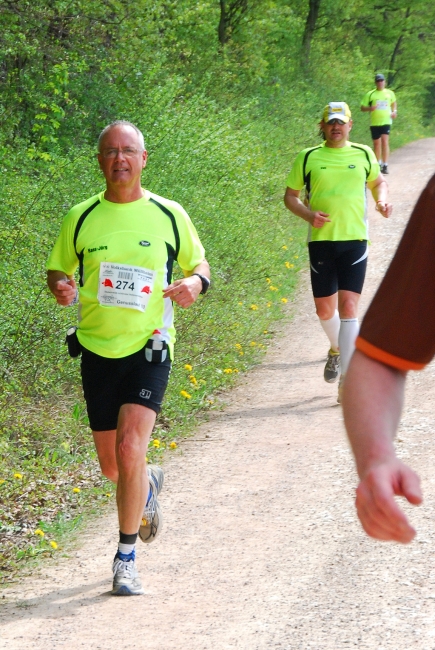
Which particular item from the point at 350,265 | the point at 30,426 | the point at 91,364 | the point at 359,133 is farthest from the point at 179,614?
the point at 359,133

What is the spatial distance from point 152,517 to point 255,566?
1.92ft

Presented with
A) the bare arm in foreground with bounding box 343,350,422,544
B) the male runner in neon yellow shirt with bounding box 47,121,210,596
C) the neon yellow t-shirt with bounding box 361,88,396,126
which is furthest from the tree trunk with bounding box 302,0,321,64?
the bare arm in foreground with bounding box 343,350,422,544

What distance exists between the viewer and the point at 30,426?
273 inches

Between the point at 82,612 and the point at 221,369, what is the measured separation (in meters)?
4.64

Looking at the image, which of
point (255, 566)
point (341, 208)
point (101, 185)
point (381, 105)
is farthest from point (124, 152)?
point (381, 105)

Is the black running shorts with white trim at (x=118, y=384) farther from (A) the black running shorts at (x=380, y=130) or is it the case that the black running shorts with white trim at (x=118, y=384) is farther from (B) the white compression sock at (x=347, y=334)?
(A) the black running shorts at (x=380, y=130)

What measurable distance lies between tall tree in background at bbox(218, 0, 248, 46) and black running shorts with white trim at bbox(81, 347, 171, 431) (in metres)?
17.6

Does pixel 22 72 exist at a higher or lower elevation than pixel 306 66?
higher

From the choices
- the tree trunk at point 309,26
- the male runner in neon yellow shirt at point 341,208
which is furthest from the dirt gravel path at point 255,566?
the tree trunk at point 309,26

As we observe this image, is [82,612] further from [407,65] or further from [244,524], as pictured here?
[407,65]

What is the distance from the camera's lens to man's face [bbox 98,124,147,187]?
5.35 meters

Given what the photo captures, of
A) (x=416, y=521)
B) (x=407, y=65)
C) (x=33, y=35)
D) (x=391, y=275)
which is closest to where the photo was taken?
(x=391, y=275)

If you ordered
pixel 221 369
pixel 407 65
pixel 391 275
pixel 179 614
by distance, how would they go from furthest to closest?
pixel 407 65 → pixel 221 369 → pixel 179 614 → pixel 391 275

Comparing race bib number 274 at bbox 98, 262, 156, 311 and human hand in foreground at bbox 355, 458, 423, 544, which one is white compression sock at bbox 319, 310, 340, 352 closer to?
race bib number 274 at bbox 98, 262, 156, 311
